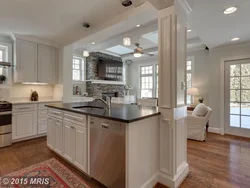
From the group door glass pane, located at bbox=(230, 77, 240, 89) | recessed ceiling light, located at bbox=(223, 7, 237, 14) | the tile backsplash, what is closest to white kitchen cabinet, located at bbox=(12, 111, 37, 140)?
the tile backsplash

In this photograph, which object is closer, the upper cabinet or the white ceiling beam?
the white ceiling beam

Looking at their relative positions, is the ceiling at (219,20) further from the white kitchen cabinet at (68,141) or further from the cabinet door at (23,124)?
the cabinet door at (23,124)

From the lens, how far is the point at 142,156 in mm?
1739

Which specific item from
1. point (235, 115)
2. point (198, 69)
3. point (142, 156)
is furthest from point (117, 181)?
point (198, 69)

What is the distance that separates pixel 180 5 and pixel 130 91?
6.15 m

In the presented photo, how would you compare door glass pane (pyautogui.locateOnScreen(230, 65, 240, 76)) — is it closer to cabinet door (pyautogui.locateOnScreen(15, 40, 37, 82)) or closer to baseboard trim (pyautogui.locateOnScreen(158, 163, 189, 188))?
baseboard trim (pyautogui.locateOnScreen(158, 163, 189, 188))

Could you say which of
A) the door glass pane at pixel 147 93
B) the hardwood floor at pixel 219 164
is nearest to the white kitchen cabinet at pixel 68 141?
the hardwood floor at pixel 219 164

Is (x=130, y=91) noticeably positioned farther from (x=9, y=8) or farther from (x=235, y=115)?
(x=9, y=8)

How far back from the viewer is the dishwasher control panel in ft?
5.23

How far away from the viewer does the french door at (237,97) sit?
3.96 meters

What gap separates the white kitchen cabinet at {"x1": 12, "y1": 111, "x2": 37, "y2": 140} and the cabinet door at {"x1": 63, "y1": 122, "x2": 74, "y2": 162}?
1845 millimetres

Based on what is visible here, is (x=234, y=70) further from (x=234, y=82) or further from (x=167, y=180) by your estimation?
(x=167, y=180)

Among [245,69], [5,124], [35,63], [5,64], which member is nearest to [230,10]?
[245,69]

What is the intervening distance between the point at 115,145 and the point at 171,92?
3.21 ft
